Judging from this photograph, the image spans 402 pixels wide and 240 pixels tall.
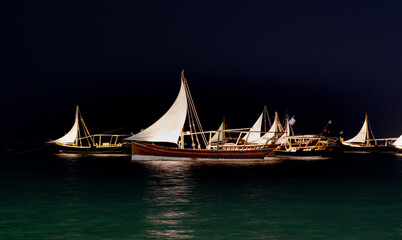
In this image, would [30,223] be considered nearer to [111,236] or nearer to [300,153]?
[111,236]

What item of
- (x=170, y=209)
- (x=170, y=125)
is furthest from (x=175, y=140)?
(x=170, y=209)

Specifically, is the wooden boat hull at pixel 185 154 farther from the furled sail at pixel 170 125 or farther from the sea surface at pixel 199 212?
the sea surface at pixel 199 212

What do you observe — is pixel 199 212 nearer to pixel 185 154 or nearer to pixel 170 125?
pixel 170 125

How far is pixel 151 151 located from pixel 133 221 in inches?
2166

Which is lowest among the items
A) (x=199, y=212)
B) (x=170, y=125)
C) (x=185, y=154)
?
(x=199, y=212)

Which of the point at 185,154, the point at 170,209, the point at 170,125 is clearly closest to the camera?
the point at 170,209

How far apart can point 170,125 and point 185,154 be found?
17.6ft

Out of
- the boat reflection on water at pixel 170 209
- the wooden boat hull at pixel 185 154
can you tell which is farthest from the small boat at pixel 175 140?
the boat reflection on water at pixel 170 209

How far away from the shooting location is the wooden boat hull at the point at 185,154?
240 ft

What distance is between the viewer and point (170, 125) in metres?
72.0

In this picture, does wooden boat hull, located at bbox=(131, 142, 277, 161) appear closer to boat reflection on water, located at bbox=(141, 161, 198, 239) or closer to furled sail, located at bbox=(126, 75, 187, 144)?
furled sail, located at bbox=(126, 75, 187, 144)

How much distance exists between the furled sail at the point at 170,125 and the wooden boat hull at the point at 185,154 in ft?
6.84

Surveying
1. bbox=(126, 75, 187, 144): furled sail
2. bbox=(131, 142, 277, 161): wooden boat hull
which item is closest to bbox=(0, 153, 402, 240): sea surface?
bbox=(126, 75, 187, 144): furled sail

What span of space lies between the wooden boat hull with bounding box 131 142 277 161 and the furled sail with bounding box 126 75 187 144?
82.1 inches
